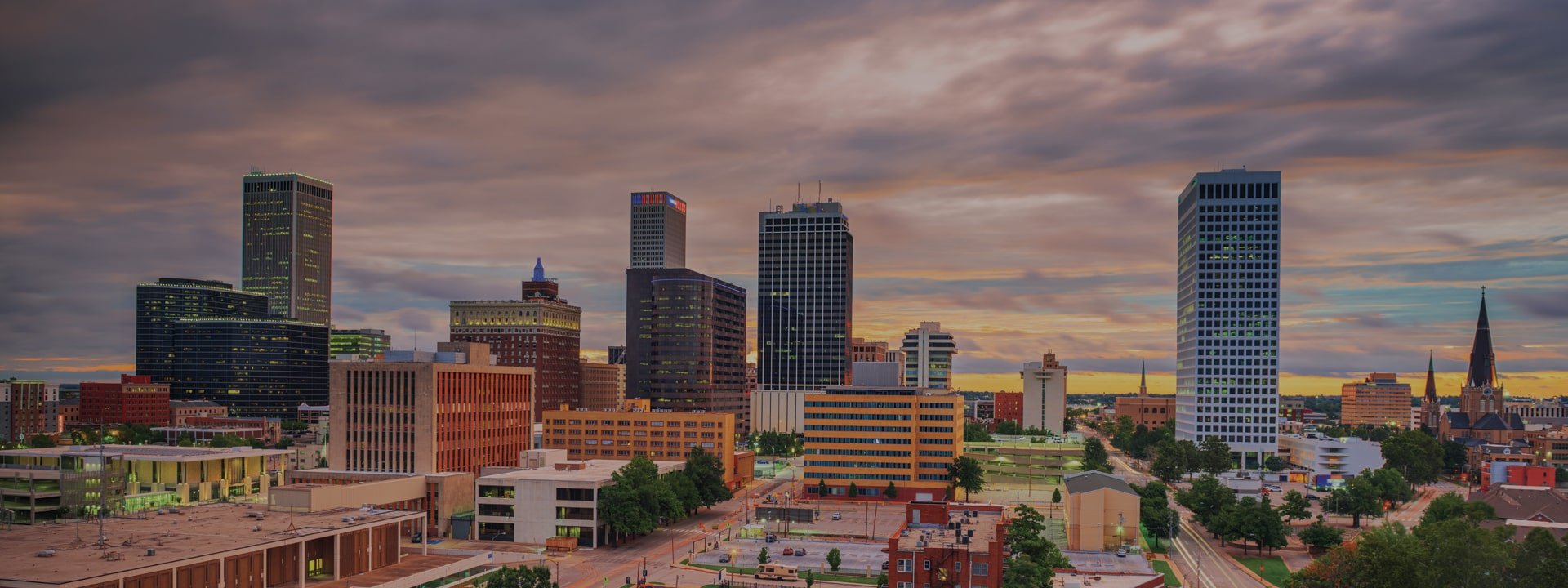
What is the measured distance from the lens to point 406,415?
148 metres

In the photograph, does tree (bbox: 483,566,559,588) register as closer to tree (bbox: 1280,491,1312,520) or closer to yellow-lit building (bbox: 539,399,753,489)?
yellow-lit building (bbox: 539,399,753,489)

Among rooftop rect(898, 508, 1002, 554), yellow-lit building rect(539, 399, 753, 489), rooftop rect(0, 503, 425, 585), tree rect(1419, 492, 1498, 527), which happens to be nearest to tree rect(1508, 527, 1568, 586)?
rooftop rect(898, 508, 1002, 554)

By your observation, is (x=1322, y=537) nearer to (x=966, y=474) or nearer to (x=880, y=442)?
(x=966, y=474)

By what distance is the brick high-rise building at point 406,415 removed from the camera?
147m

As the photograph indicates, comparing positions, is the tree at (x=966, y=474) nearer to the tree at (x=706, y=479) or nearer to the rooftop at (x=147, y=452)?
the tree at (x=706, y=479)

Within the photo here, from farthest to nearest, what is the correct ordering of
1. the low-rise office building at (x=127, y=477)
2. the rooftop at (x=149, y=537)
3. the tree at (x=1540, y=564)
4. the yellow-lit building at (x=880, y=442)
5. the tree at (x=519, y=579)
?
the yellow-lit building at (x=880, y=442) < the low-rise office building at (x=127, y=477) < the tree at (x=519, y=579) < the tree at (x=1540, y=564) < the rooftop at (x=149, y=537)

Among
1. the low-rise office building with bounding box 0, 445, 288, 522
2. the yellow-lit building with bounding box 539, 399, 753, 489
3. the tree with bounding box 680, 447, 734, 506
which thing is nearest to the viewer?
the low-rise office building with bounding box 0, 445, 288, 522

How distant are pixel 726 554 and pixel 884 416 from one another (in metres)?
61.6

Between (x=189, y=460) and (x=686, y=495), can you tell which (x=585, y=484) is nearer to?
(x=686, y=495)

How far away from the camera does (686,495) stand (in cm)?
15062

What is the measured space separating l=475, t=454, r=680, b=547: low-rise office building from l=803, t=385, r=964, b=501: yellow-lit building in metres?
52.1

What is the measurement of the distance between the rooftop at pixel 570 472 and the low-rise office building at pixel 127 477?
3813 centimetres

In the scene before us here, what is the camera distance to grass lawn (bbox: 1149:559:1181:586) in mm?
113887

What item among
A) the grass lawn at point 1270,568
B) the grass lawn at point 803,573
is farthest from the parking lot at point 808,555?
the grass lawn at point 1270,568
